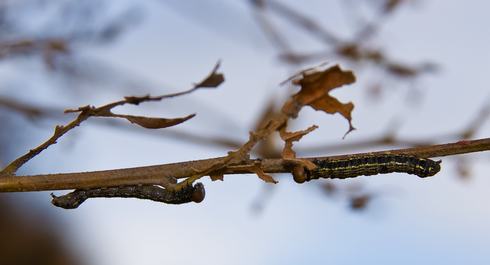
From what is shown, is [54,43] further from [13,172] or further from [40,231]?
[40,231]

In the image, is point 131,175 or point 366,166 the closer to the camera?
point 131,175

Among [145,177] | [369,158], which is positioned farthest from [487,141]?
[145,177]

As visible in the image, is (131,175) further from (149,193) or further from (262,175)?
(262,175)

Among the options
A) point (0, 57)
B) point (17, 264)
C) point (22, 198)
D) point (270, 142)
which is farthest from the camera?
point (22, 198)

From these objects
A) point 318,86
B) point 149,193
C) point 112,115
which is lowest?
point 149,193

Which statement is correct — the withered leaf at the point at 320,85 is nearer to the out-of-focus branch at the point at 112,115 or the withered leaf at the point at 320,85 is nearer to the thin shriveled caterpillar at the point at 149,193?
the out-of-focus branch at the point at 112,115

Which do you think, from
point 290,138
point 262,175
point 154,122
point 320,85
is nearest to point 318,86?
point 320,85

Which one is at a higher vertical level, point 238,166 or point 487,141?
point 487,141
